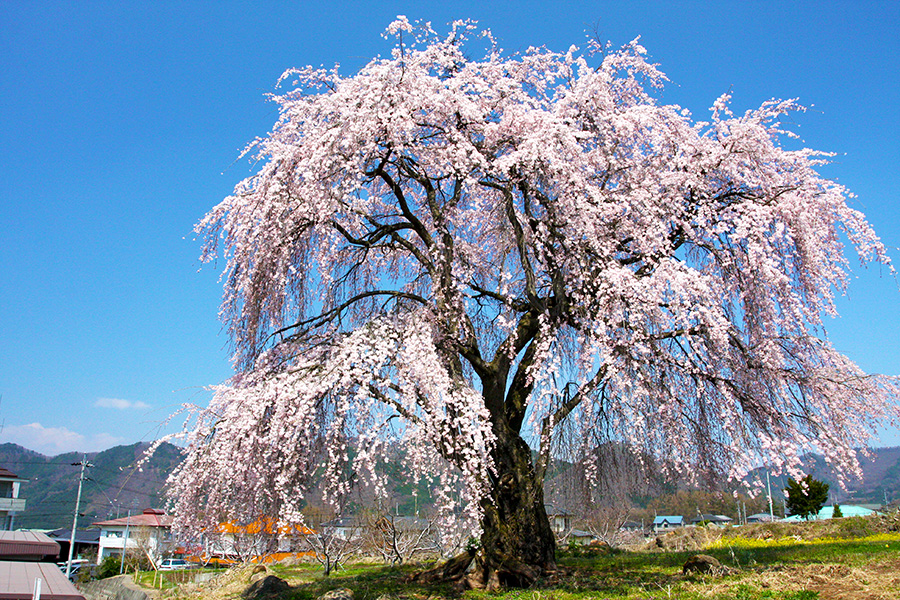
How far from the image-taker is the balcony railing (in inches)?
1687

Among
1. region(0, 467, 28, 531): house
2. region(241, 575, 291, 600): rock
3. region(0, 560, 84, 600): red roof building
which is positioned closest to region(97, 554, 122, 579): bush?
region(0, 467, 28, 531): house

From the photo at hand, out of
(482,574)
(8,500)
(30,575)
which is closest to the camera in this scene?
(30,575)

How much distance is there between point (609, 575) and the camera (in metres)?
9.82

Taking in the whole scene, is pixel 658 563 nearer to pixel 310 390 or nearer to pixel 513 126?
pixel 310 390

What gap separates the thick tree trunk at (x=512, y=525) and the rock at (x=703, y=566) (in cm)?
219

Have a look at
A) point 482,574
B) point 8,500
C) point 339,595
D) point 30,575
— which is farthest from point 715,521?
point 30,575

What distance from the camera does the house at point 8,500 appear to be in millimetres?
42781

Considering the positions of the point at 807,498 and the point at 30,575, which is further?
the point at 807,498

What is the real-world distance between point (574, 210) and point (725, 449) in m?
5.58

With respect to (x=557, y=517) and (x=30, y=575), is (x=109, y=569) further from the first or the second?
(x=30, y=575)

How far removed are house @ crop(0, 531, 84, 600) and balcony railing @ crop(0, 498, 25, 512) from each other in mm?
48172

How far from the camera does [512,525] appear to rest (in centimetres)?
1012

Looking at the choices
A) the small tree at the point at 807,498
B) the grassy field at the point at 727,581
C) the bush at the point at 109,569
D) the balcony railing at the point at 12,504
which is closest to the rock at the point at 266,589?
the grassy field at the point at 727,581

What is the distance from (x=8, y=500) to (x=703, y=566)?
170 feet
